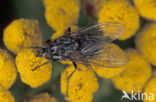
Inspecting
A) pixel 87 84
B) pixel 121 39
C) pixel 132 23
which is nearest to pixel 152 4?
pixel 132 23

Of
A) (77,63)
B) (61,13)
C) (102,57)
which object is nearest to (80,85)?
(77,63)

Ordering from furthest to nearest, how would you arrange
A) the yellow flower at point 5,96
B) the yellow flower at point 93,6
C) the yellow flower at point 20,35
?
1. the yellow flower at point 93,6
2. the yellow flower at point 20,35
3. the yellow flower at point 5,96

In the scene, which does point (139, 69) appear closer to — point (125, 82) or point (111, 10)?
point (125, 82)

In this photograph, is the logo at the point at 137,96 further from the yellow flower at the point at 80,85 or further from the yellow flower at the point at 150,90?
the yellow flower at the point at 80,85

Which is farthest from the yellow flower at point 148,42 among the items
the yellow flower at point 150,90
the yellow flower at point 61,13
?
the yellow flower at point 61,13

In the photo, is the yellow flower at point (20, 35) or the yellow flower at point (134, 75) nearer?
the yellow flower at point (20, 35)

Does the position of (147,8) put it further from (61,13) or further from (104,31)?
(61,13)
